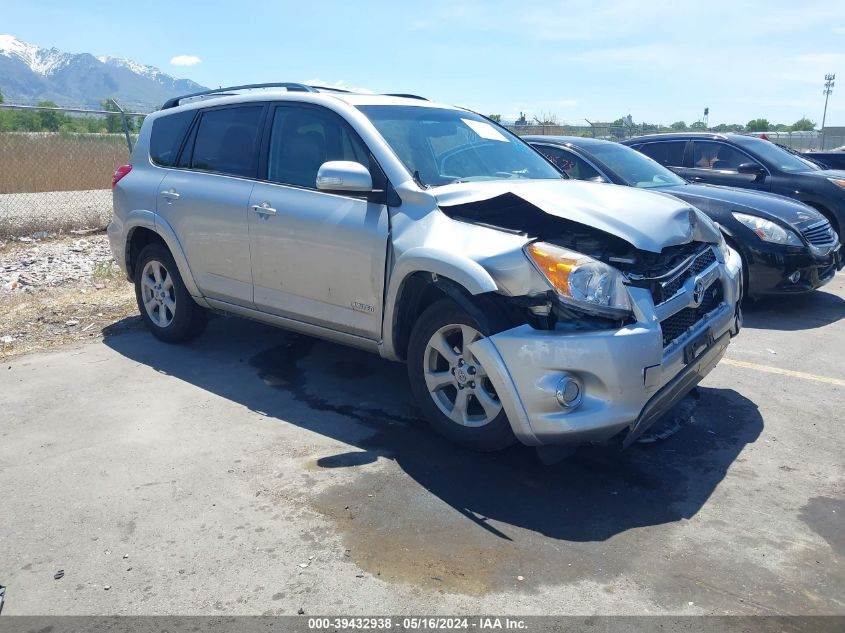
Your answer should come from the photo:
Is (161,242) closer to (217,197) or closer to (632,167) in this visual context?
(217,197)

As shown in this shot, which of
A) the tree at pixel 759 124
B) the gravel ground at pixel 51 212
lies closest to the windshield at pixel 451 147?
the gravel ground at pixel 51 212

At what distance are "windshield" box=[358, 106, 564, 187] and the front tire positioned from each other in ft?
2.98

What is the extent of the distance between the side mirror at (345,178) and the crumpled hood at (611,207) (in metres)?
0.40

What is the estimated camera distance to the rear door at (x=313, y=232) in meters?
4.34

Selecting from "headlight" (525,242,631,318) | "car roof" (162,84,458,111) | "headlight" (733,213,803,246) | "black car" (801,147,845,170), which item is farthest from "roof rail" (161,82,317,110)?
"black car" (801,147,845,170)

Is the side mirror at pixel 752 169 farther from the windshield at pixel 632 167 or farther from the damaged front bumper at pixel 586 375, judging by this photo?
the damaged front bumper at pixel 586 375

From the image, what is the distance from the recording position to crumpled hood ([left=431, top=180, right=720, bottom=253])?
145 inches

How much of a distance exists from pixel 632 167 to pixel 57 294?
628 centimetres

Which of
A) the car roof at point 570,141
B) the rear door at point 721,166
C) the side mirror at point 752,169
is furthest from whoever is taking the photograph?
the rear door at point 721,166

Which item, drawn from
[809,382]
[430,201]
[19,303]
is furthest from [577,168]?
[19,303]

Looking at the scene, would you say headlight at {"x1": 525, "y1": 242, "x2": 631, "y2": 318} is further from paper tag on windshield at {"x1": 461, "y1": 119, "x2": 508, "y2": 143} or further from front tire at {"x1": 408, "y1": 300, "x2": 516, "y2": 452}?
paper tag on windshield at {"x1": 461, "y1": 119, "x2": 508, "y2": 143}

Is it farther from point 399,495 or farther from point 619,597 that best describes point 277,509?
point 619,597

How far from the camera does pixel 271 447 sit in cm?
418

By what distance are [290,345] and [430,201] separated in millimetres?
2383
